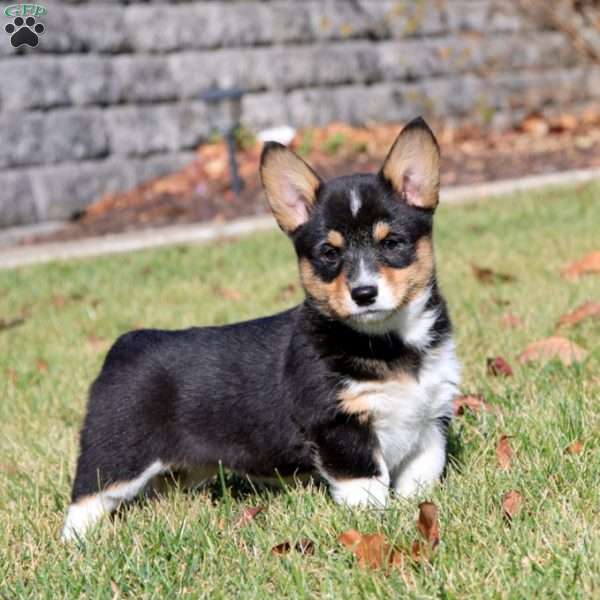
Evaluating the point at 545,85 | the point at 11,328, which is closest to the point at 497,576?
the point at 11,328

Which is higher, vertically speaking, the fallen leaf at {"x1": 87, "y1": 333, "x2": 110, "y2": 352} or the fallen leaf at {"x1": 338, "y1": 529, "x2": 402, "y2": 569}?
the fallen leaf at {"x1": 338, "y1": 529, "x2": 402, "y2": 569}

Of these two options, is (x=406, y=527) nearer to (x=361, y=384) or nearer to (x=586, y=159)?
(x=361, y=384)

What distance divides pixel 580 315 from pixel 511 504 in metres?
2.52

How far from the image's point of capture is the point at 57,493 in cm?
404

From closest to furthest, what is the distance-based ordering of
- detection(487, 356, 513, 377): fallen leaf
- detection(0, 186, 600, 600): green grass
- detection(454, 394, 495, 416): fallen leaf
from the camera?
detection(0, 186, 600, 600): green grass, detection(454, 394, 495, 416): fallen leaf, detection(487, 356, 513, 377): fallen leaf

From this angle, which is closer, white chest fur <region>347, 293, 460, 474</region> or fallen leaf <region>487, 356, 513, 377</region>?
white chest fur <region>347, 293, 460, 474</region>

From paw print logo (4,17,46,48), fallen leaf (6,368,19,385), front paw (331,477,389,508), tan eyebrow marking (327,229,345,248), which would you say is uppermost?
tan eyebrow marking (327,229,345,248)

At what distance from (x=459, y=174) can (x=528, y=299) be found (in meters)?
6.35

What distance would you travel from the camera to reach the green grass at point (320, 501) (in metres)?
2.81

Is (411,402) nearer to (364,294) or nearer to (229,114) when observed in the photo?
(364,294)

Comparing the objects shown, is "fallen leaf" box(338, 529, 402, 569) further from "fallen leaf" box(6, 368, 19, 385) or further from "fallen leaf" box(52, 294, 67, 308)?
"fallen leaf" box(52, 294, 67, 308)

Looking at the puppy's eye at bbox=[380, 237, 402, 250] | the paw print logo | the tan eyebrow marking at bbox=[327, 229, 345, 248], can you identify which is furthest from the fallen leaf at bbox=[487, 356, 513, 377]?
the paw print logo

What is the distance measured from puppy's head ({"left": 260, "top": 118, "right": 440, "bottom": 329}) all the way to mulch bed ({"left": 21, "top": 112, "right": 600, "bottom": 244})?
7290mm

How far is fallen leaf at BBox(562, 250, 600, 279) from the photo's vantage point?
22.2 ft
